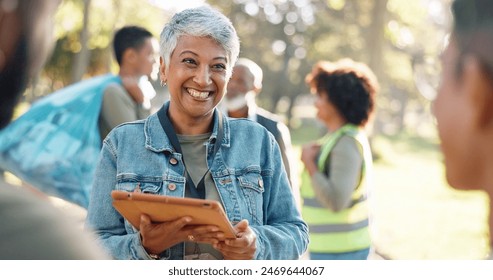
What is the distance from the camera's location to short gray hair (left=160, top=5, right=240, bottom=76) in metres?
1.75

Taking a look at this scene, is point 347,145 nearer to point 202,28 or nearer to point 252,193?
point 252,193

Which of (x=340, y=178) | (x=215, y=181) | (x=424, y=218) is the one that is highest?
(x=215, y=181)

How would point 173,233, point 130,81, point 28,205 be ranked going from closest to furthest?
point 28,205 < point 173,233 < point 130,81

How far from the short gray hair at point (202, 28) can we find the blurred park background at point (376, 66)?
0.60 ft

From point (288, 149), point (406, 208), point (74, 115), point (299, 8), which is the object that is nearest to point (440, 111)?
point (288, 149)

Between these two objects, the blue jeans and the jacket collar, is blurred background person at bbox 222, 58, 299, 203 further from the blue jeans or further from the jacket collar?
the jacket collar

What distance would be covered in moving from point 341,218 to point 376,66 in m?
9.62

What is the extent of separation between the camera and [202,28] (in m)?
1.75

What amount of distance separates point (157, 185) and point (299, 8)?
20.1 meters

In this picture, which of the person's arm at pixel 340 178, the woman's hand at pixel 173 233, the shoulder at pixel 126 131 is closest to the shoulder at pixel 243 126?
the shoulder at pixel 126 131

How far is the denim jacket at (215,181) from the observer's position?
1.75 metres

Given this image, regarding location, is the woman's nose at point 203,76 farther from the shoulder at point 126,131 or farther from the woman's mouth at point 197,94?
the shoulder at point 126,131

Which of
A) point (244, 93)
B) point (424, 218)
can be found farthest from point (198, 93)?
point (424, 218)

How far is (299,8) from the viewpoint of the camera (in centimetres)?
2134
